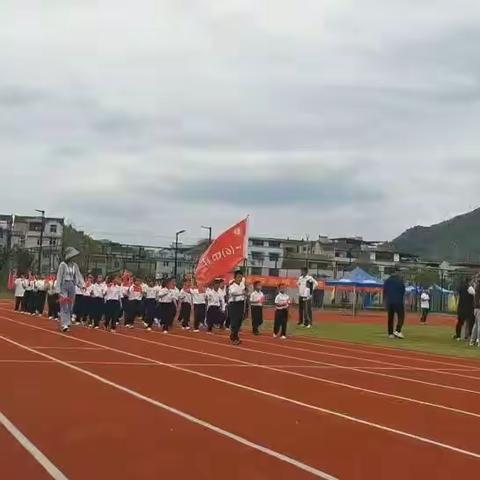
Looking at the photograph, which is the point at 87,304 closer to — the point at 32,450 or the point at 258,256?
the point at 32,450

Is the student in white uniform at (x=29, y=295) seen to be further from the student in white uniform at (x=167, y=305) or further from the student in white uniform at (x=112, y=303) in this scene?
the student in white uniform at (x=167, y=305)

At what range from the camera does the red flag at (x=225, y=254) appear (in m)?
27.9

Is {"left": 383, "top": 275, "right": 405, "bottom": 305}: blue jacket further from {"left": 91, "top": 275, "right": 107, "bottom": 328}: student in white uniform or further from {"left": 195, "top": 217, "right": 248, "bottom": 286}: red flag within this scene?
{"left": 91, "top": 275, "right": 107, "bottom": 328}: student in white uniform

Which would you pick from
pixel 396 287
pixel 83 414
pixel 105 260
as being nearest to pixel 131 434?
pixel 83 414

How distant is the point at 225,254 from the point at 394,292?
7.33 meters

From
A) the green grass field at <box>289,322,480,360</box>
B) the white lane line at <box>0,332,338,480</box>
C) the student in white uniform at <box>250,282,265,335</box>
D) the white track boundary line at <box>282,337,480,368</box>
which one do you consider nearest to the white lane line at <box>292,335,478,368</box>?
the white track boundary line at <box>282,337,480,368</box>

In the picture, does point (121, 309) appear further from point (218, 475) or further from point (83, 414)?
point (218, 475)

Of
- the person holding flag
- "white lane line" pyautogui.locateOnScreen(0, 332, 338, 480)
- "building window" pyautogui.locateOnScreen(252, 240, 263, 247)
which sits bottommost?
"white lane line" pyautogui.locateOnScreen(0, 332, 338, 480)

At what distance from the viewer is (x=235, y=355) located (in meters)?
16.1

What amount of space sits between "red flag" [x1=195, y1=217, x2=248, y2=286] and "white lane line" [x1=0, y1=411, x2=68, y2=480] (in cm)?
1983

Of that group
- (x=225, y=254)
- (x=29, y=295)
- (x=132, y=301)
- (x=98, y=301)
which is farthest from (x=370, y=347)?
(x=29, y=295)

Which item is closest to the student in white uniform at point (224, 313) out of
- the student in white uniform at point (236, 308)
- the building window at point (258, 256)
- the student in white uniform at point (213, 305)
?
the student in white uniform at point (213, 305)

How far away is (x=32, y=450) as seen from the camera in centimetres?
671

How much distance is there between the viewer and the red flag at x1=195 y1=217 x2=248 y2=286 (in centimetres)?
2788
